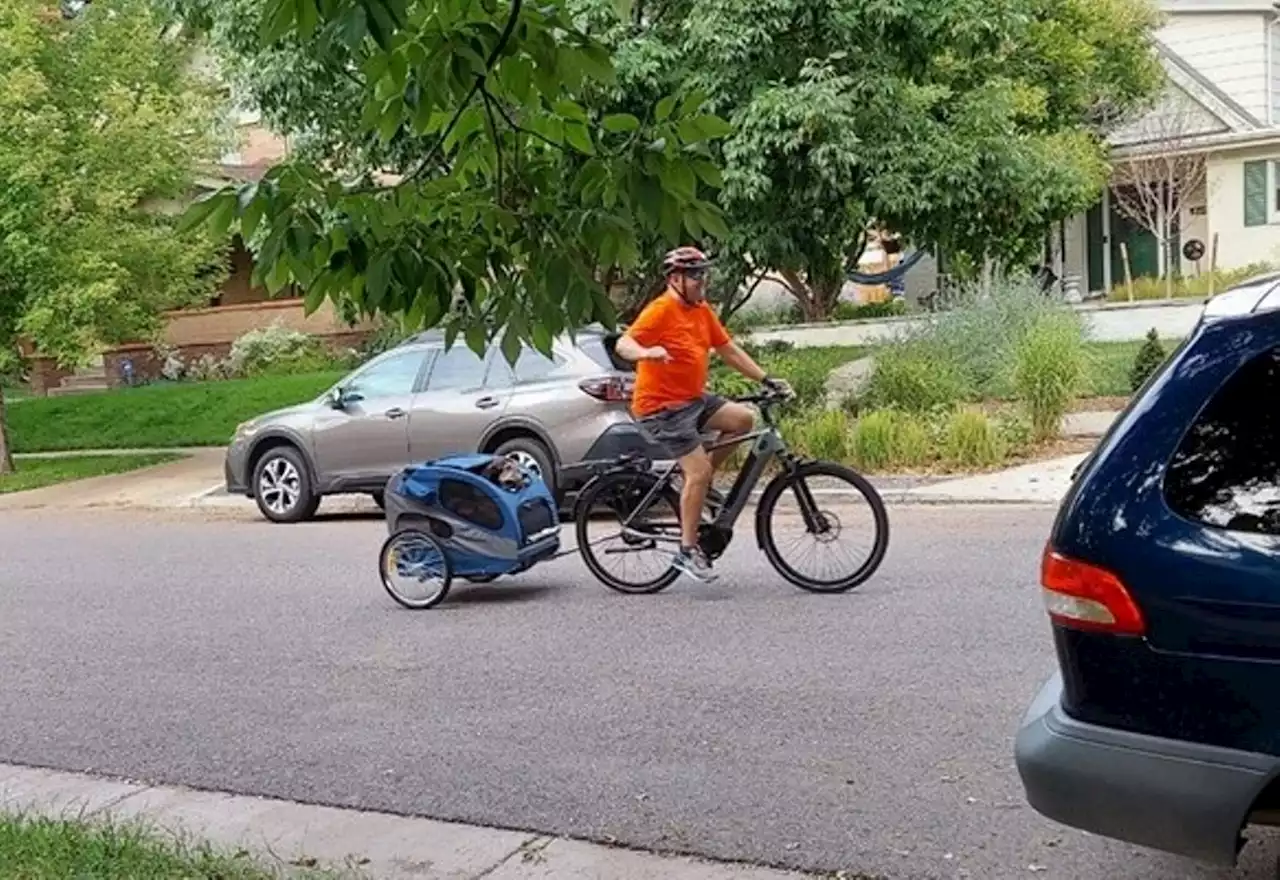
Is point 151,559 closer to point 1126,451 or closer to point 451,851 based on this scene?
point 451,851

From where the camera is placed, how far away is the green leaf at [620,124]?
3.28 metres

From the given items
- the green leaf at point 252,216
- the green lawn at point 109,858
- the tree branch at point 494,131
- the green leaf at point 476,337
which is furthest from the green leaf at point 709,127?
the green lawn at point 109,858

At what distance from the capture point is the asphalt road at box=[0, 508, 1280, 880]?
478cm

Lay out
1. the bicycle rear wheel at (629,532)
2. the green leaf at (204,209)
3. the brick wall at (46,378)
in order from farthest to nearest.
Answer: the brick wall at (46,378) < the bicycle rear wheel at (629,532) < the green leaf at (204,209)

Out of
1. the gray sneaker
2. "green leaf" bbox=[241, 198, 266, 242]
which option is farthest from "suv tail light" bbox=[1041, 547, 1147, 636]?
the gray sneaker

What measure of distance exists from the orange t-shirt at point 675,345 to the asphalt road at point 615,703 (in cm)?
125

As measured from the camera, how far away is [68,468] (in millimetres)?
19641

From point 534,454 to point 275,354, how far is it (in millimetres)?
15988

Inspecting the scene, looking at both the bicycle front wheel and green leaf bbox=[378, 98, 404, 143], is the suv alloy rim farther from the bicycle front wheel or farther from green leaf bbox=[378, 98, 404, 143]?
green leaf bbox=[378, 98, 404, 143]

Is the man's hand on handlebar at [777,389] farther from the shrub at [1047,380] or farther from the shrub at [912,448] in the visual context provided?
the shrub at [1047,380]

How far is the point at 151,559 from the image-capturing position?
1184cm

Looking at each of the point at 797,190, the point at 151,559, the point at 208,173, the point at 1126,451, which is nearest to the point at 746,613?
the point at 1126,451

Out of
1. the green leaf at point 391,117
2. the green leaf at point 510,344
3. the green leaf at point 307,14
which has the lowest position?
the green leaf at point 510,344

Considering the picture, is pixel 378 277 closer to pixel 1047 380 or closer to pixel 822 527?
pixel 822 527
